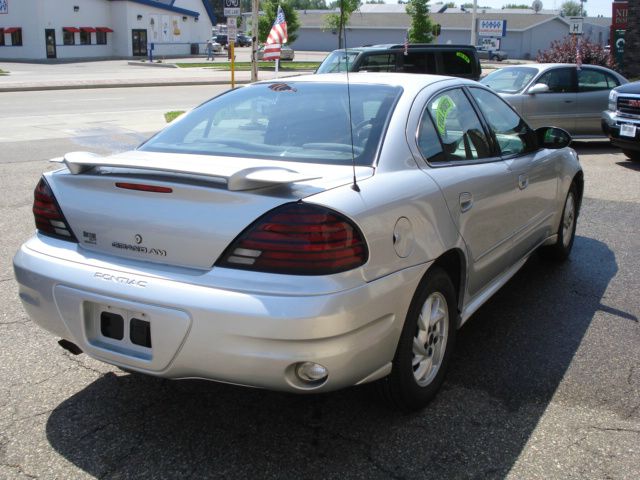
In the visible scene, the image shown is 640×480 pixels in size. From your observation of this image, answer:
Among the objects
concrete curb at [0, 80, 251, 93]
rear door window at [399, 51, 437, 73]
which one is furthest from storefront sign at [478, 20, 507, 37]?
rear door window at [399, 51, 437, 73]

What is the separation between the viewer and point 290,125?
3.74 meters

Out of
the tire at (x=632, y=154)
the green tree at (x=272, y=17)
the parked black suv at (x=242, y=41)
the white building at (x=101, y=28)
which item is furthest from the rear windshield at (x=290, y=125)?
the parked black suv at (x=242, y=41)

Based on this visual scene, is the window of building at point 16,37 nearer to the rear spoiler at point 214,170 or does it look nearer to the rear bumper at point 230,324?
the rear spoiler at point 214,170

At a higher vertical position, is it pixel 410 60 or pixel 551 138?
pixel 410 60

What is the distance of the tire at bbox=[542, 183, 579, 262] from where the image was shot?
19.2 feet

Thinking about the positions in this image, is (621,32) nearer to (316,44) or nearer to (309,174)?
(309,174)

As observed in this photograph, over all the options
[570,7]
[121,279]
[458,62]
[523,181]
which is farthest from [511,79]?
[570,7]

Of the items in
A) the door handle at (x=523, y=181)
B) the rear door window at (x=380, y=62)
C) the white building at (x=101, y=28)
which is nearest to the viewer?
the door handle at (x=523, y=181)

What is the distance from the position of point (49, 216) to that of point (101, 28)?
60362 mm

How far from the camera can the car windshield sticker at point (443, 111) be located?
390 centimetres

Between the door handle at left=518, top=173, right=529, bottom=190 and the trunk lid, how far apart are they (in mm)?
1682

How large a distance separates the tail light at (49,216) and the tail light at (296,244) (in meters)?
0.90

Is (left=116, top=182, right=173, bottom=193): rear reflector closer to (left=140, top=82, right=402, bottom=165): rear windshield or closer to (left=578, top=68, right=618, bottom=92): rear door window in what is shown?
(left=140, top=82, right=402, bottom=165): rear windshield

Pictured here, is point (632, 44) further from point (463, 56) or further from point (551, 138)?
point (551, 138)
